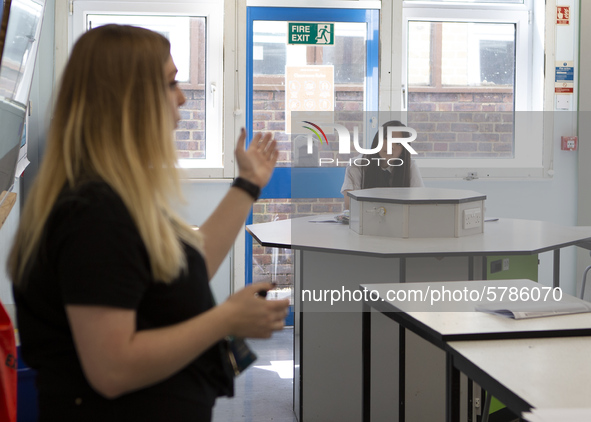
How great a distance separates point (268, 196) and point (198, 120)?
0.72 metres

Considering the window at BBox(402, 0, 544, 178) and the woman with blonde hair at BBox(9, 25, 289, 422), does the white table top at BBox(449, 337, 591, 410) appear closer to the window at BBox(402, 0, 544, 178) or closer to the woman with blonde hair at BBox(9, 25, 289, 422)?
the woman with blonde hair at BBox(9, 25, 289, 422)

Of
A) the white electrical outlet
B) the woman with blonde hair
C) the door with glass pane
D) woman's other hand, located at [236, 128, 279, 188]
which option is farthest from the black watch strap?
the door with glass pane

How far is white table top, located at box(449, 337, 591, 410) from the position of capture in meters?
1.12

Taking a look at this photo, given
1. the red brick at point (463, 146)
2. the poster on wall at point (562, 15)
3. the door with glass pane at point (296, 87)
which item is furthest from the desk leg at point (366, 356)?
the poster on wall at point (562, 15)

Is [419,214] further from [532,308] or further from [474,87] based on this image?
[474,87]

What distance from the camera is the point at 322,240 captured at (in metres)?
2.83

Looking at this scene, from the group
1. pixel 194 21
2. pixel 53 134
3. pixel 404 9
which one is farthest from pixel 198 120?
pixel 53 134

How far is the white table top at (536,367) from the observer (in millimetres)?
1122

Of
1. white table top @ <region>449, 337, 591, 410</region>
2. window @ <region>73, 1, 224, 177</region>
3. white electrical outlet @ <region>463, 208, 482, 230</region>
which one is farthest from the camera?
window @ <region>73, 1, 224, 177</region>

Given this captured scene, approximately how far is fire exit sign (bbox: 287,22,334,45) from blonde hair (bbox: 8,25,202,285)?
3.62m

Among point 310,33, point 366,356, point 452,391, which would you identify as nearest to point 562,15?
point 310,33

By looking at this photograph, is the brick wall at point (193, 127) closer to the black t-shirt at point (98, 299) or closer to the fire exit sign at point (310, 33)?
the fire exit sign at point (310, 33)

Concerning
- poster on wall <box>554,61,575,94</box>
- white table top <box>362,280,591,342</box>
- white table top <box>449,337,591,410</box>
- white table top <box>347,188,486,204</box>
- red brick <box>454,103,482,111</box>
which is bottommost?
white table top <box>449,337,591,410</box>

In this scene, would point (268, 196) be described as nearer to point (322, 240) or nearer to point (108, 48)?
point (322, 240)
